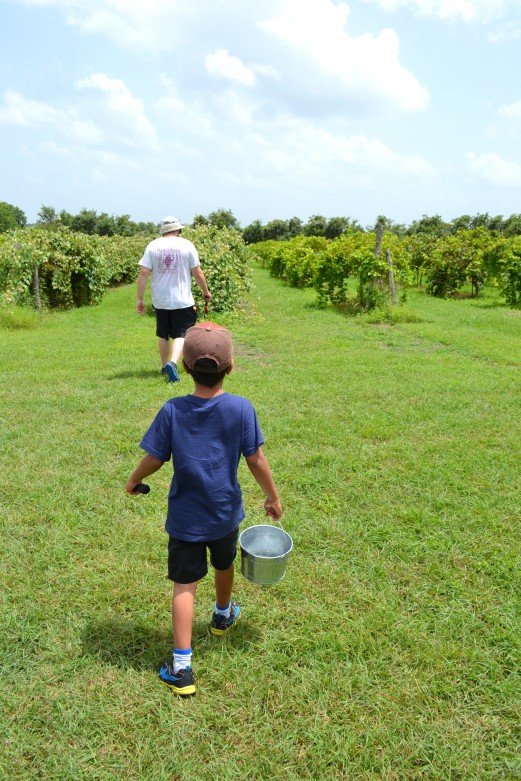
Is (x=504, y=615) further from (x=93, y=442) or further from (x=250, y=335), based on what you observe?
(x=250, y=335)

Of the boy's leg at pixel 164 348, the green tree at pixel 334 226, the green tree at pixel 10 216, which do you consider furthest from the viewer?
the green tree at pixel 10 216

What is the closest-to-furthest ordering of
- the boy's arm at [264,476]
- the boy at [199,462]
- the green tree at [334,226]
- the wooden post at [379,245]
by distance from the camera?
the boy at [199,462], the boy's arm at [264,476], the wooden post at [379,245], the green tree at [334,226]

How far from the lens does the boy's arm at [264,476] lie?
203 cm

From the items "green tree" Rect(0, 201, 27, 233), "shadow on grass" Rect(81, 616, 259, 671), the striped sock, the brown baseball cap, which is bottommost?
A: "shadow on grass" Rect(81, 616, 259, 671)

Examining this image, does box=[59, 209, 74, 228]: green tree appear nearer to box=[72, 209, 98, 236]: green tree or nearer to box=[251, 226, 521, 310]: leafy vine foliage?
box=[72, 209, 98, 236]: green tree

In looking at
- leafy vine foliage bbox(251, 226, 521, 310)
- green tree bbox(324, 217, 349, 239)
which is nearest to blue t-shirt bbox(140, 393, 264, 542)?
leafy vine foliage bbox(251, 226, 521, 310)

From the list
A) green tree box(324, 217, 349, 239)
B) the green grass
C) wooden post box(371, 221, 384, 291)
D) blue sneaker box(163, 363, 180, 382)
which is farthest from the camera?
green tree box(324, 217, 349, 239)

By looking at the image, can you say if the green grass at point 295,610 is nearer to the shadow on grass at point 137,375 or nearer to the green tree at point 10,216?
the shadow on grass at point 137,375

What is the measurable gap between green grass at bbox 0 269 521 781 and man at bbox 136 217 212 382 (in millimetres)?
1126

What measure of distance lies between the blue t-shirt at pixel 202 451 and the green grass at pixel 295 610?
66cm

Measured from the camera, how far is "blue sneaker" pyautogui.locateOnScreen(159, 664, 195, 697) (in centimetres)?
197

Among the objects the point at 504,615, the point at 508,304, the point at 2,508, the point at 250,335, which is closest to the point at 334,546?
the point at 504,615

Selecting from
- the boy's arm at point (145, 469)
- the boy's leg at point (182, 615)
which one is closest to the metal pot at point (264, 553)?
the boy's leg at point (182, 615)

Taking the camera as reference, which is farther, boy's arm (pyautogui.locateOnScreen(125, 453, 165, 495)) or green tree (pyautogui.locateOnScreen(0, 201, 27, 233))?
green tree (pyautogui.locateOnScreen(0, 201, 27, 233))
